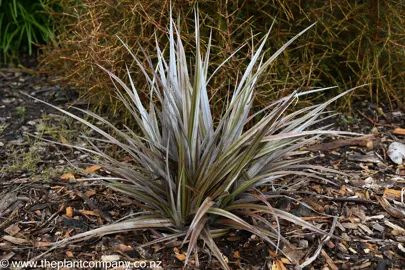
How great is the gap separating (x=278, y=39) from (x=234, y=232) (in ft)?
4.68

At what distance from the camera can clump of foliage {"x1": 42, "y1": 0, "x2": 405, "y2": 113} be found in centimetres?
351

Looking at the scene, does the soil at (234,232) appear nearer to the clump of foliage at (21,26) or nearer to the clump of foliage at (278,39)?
the clump of foliage at (278,39)

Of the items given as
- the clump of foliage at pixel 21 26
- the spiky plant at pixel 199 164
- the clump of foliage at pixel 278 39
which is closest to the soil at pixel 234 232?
the spiky plant at pixel 199 164

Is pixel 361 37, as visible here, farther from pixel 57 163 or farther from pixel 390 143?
pixel 57 163

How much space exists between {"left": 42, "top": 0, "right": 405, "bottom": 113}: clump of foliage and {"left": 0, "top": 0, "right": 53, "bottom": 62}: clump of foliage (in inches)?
41.1

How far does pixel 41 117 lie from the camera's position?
405 cm

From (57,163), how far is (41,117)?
728mm

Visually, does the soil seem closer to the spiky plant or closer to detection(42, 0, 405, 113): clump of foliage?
the spiky plant

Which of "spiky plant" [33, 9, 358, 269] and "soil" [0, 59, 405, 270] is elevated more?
"spiky plant" [33, 9, 358, 269]

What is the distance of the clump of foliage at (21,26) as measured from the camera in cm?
496

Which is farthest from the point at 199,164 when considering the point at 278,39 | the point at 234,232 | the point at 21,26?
the point at 21,26

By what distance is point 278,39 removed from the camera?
3.67 m

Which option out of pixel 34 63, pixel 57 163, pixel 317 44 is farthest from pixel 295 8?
pixel 34 63

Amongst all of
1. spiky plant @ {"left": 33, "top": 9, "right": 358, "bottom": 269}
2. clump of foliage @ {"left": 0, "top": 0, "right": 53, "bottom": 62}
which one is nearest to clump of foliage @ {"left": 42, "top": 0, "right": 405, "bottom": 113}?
spiky plant @ {"left": 33, "top": 9, "right": 358, "bottom": 269}
